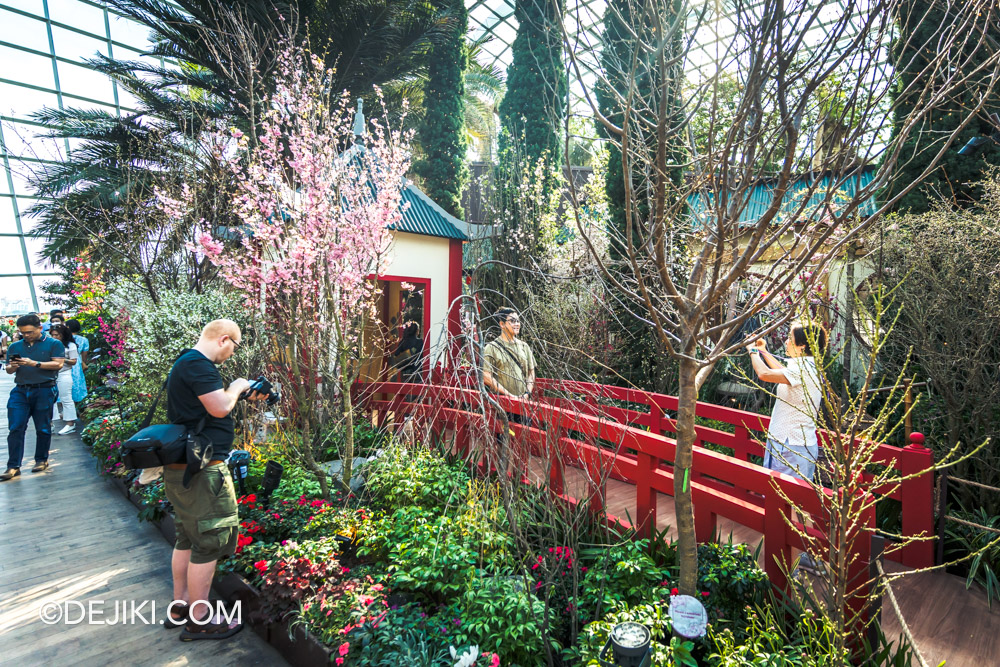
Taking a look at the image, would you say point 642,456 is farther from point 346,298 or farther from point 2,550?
point 2,550

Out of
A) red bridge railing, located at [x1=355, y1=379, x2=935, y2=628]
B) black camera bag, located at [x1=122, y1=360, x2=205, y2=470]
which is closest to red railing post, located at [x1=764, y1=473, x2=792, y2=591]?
red bridge railing, located at [x1=355, y1=379, x2=935, y2=628]

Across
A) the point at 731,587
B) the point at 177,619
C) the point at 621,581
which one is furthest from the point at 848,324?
the point at 177,619

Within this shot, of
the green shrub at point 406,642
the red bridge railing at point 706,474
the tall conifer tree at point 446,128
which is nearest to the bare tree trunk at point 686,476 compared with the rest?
the red bridge railing at point 706,474

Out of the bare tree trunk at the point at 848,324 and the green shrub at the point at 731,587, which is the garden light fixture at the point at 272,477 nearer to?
the green shrub at the point at 731,587

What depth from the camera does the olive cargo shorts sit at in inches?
111

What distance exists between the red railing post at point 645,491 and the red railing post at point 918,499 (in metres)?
1.48

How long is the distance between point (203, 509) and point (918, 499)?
4.21 meters

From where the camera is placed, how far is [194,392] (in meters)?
2.78

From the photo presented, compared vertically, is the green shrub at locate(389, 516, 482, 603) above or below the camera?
below

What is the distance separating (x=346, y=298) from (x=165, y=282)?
4597mm

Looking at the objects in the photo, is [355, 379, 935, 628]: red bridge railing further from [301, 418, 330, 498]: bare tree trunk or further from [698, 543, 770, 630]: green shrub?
[301, 418, 330, 498]: bare tree trunk

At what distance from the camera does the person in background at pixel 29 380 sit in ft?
17.0

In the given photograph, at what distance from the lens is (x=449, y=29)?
37.9 feet

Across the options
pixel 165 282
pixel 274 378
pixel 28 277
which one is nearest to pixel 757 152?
pixel 274 378
